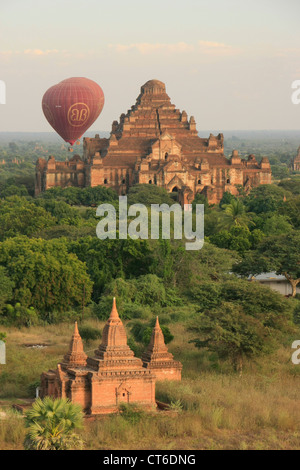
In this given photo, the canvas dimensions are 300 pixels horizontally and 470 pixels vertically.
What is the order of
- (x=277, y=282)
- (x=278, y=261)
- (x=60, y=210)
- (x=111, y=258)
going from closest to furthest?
(x=278, y=261), (x=277, y=282), (x=111, y=258), (x=60, y=210)

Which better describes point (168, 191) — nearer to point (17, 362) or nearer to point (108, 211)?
point (108, 211)

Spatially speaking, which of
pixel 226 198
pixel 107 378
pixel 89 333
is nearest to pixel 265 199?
pixel 226 198

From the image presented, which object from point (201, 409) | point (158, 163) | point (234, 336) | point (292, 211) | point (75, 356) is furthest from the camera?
point (158, 163)

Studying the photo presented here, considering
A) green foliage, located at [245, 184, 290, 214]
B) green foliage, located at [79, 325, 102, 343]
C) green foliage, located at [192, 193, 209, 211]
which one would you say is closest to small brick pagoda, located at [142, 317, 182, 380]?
green foliage, located at [79, 325, 102, 343]

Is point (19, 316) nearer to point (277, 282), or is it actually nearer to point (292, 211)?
point (277, 282)

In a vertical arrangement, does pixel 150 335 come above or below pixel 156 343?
below

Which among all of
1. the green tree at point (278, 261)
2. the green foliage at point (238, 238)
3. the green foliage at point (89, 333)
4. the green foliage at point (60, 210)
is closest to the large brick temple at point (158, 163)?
the green foliage at point (60, 210)

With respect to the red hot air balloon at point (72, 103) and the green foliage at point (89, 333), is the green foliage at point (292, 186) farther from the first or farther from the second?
the green foliage at point (89, 333)
